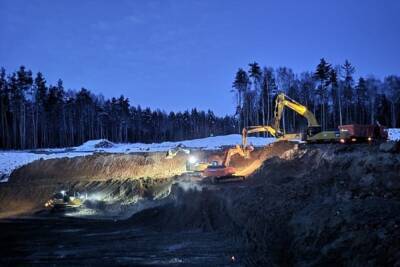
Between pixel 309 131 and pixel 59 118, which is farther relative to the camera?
pixel 59 118

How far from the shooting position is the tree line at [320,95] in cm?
8612

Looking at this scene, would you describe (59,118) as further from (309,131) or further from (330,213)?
(330,213)

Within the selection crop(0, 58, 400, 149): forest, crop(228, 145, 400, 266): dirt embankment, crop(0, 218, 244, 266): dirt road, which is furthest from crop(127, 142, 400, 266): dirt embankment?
crop(0, 58, 400, 149): forest

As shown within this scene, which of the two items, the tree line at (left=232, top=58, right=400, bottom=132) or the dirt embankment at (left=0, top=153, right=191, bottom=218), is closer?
the dirt embankment at (left=0, top=153, right=191, bottom=218)

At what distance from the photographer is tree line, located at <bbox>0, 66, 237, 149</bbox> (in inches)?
3319

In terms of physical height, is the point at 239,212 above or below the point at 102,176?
below

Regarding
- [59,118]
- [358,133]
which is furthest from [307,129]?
[59,118]

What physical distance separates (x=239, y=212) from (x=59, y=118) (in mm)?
83531

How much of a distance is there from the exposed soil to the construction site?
0.19 feet

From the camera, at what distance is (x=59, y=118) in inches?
3937

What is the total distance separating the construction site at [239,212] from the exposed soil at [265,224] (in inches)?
2.3

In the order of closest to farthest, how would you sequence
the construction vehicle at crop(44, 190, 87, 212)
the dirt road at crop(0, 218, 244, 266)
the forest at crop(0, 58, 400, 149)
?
the dirt road at crop(0, 218, 244, 266) → the construction vehicle at crop(44, 190, 87, 212) → the forest at crop(0, 58, 400, 149)

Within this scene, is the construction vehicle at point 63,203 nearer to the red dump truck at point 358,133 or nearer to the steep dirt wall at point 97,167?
the steep dirt wall at point 97,167

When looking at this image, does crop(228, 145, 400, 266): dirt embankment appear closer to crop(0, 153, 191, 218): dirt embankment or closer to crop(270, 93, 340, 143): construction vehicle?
crop(270, 93, 340, 143): construction vehicle
